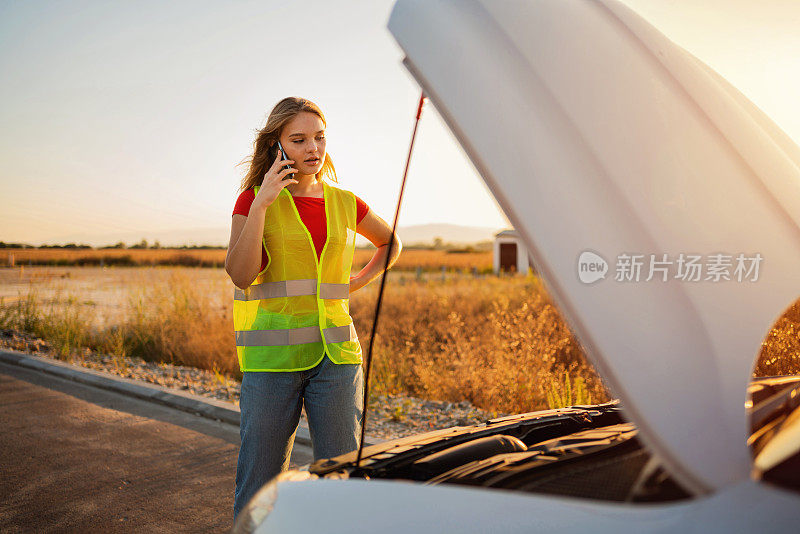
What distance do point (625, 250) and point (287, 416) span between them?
5.64ft

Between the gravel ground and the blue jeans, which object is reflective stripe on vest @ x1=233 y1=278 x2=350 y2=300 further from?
the gravel ground

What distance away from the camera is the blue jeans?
2.32 m

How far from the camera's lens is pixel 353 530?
1.15 m

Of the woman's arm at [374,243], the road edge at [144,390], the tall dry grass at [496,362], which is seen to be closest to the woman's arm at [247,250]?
the woman's arm at [374,243]

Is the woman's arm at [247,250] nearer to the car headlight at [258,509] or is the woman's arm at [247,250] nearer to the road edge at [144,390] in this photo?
the car headlight at [258,509]

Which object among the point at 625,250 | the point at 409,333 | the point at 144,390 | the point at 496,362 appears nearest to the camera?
the point at 625,250

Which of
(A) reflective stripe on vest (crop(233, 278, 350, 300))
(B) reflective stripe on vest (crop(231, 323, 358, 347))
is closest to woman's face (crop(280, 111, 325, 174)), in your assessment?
(A) reflective stripe on vest (crop(233, 278, 350, 300))

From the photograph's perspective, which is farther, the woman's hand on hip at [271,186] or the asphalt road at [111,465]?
the asphalt road at [111,465]

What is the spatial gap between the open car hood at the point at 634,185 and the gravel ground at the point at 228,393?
408 centimetres

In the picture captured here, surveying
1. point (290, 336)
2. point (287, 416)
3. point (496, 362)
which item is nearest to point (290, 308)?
point (290, 336)

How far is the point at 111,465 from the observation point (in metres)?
4.44

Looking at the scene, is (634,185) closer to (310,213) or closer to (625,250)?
(625,250)

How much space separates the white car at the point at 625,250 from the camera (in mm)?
987

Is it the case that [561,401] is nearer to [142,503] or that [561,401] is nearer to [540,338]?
[540,338]
